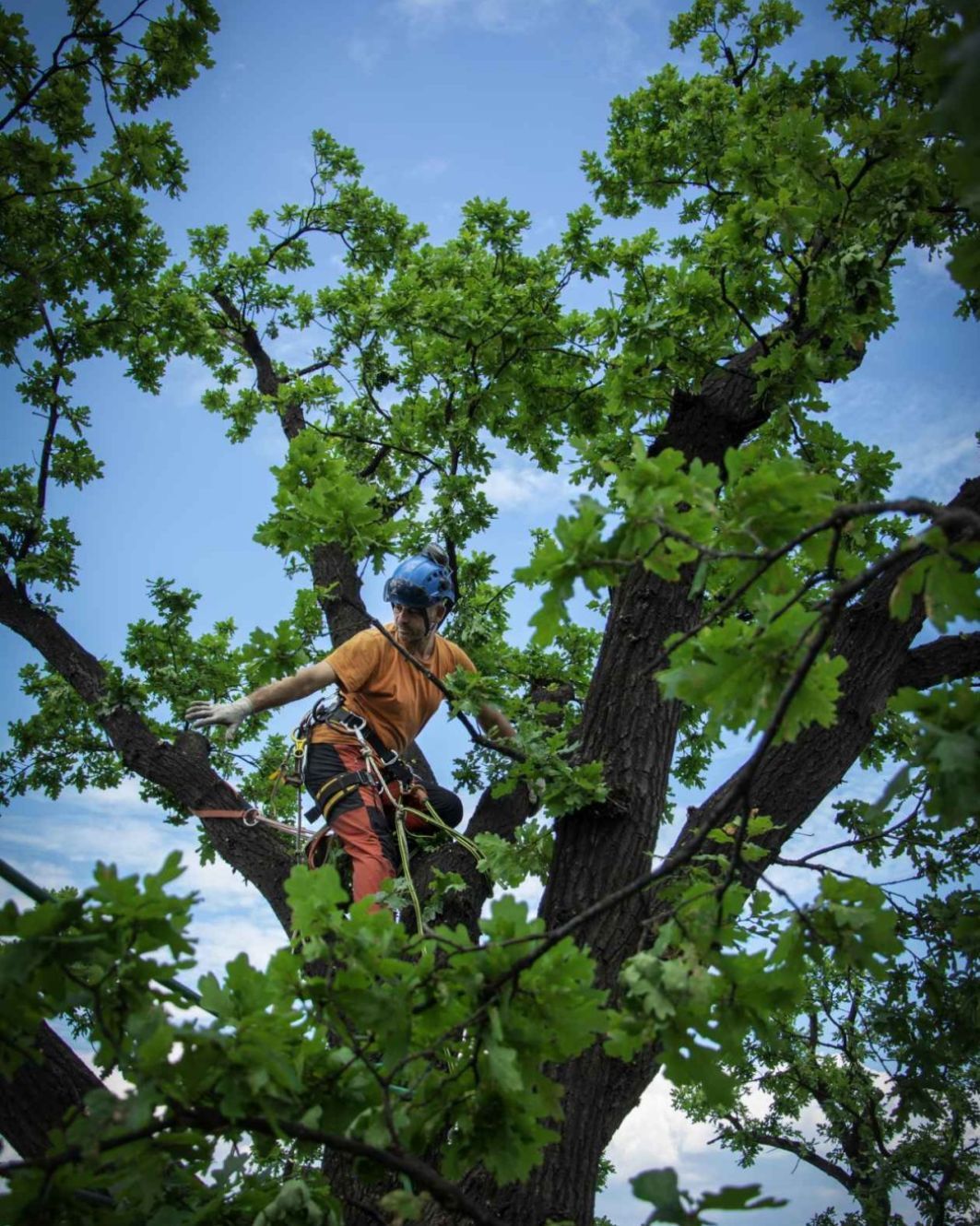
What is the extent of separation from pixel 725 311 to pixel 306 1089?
398 cm

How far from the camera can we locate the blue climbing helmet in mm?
4414

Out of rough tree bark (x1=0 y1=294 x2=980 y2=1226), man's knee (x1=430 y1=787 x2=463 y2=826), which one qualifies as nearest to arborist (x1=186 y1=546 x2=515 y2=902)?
man's knee (x1=430 y1=787 x2=463 y2=826)

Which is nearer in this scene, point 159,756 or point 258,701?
point 258,701

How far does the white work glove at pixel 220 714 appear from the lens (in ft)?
13.0

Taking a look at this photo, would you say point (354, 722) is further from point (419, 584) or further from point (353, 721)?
point (419, 584)

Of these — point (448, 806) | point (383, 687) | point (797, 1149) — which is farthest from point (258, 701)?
point (797, 1149)

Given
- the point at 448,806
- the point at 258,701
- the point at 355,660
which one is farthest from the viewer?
the point at 448,806

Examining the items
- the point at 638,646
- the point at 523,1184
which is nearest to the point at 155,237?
the point at 638,646

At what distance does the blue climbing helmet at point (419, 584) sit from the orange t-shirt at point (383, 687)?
0.23 m

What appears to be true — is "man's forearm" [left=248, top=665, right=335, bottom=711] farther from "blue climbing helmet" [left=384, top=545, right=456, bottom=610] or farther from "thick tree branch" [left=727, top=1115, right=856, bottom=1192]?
"thick tree branch" [left=727, top=1115, right=856, bottom=1192]

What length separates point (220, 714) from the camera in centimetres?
397

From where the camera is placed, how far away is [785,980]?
1.71 metres

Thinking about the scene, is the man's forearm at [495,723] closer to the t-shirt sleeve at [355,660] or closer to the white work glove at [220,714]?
the t-shirt sleeve at [355,660]

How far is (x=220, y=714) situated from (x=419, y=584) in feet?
3.71
